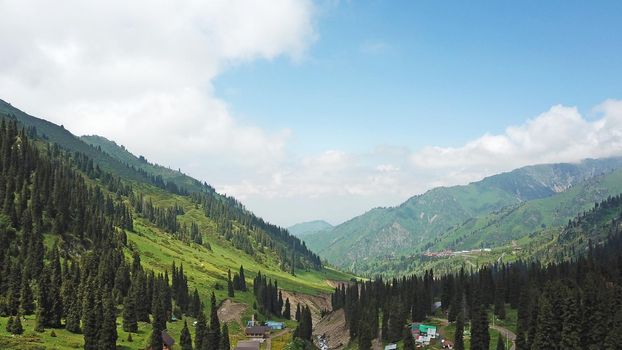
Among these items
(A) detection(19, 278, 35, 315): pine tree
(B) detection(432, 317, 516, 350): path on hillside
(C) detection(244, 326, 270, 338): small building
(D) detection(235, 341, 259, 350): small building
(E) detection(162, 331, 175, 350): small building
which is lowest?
(C) detection(244, 326, 270, 338): small building

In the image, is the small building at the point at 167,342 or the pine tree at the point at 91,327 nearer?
the pine tree at the point at 91,327

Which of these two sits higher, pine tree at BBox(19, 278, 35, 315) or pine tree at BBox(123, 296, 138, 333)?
pine tree at BBox(19, 278, 35, 315)

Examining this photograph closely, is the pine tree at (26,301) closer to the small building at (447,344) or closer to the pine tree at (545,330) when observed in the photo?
the small building at (447,344)

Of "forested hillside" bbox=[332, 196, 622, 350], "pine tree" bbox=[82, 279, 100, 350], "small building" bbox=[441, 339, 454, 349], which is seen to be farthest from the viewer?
"small building" bbox=[441, 339, 454, 349]

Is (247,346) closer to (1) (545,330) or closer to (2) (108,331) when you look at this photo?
(2) (108,331)

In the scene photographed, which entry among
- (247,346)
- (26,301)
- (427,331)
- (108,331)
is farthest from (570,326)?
(26,301)

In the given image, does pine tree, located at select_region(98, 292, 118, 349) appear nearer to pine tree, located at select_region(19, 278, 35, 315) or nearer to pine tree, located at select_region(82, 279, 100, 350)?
pine tree, located at select_region(82, 279, 100, 350)

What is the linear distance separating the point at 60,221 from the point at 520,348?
163 m

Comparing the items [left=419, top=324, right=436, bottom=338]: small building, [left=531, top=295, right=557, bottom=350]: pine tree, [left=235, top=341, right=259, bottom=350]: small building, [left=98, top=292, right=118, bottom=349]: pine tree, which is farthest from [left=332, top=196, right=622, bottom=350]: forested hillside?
[left=98, top=292, right=118, bottom=349]: pine tree

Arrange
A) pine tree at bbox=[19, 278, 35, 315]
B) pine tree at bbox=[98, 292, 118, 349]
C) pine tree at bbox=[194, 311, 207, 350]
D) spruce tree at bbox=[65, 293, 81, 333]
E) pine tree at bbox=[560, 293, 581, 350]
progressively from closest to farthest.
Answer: pine tree at bbox=[98, 292, 118, 349]
pine tree at bbox=[560, 293, 581, 350]
spruce tree at bbox=[65, 293, 81, 333]
pine tree at bbox=[19, 278, 35, 315]
pine tree at bbox=[194, 311, 207, 350]

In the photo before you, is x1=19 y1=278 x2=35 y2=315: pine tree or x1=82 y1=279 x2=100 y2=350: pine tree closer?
x1=82 y1=279 x2=100 y2=350: pine tree

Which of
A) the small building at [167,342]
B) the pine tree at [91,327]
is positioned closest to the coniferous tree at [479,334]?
the small building at [167,342]

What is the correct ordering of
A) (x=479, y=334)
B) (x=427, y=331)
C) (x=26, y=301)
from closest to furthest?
(x=26, y=301), (x=479, y=334), (x=427, y=331)

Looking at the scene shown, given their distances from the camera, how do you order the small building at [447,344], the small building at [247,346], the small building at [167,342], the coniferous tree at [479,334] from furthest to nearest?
the small building at [247,346] < the small building at [447,344] < the coniferous tree at [479,334] < the small building at [167,342]
